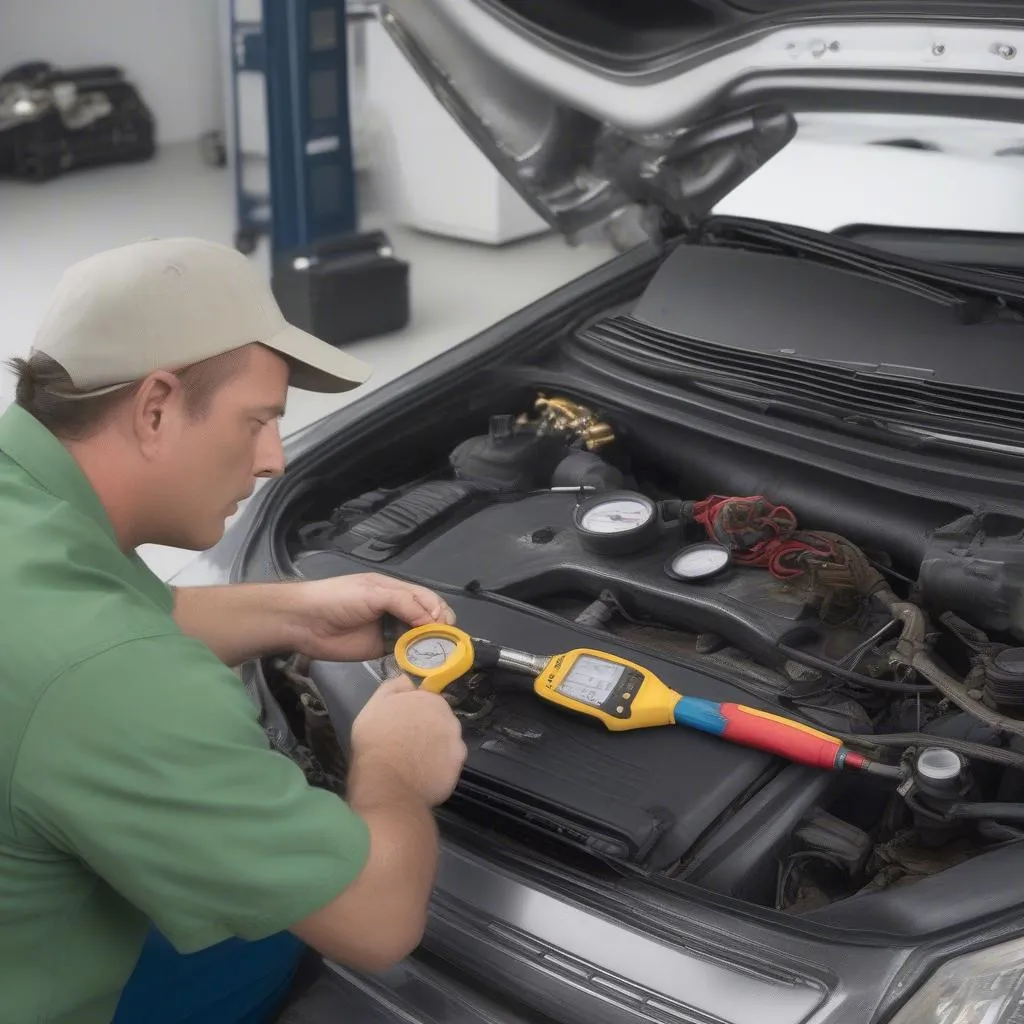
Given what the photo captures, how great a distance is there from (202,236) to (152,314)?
4474 millimetres

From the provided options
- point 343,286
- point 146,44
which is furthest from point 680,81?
point 146,44

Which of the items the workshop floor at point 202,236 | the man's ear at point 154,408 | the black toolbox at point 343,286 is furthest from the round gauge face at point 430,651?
the black toolbox at point 343,286

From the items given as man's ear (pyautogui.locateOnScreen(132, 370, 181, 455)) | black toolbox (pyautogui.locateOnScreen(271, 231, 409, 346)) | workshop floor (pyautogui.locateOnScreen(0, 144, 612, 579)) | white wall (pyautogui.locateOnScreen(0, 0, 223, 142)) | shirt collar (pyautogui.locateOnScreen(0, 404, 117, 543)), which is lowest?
workshop floor (pyautogui.locateOnScreen(0, 144, 612, 579))

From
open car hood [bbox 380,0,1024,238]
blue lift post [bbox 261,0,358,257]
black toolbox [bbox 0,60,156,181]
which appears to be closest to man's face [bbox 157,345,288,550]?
open car hood [bbox 380,0,1024,238]

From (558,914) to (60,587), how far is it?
0.48 m

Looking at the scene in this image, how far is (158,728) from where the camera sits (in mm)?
823

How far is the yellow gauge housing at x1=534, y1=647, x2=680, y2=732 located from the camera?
113 centimetres

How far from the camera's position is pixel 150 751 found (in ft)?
2.68

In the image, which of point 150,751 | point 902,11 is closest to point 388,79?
point 902,11

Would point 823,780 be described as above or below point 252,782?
below

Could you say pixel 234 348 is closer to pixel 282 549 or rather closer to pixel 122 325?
pixel 122 325

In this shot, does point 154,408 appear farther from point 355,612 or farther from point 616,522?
point 616,522

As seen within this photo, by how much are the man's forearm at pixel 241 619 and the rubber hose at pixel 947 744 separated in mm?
588

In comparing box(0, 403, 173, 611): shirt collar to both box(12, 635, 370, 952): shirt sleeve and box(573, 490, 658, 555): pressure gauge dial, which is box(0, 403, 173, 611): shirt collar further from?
box(573, 490, 658, 555): pressure gauge dial
